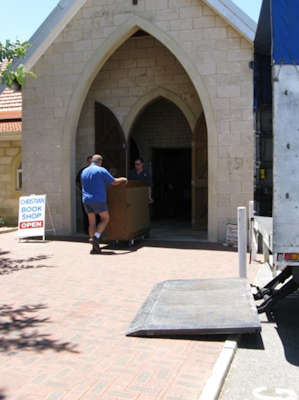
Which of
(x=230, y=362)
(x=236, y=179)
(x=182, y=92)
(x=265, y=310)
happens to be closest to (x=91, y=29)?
(x=182, y=92)

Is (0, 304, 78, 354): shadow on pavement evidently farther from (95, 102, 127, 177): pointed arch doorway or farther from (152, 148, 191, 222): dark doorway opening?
(152, 148, 191, 222): dark doorway opening

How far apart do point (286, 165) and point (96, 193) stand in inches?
222

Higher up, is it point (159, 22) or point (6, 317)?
point (159, 22)

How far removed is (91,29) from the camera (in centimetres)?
1210

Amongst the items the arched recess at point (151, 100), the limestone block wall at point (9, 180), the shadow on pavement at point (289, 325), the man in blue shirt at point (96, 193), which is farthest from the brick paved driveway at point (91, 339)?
the limestone block wall at point (9, 180)

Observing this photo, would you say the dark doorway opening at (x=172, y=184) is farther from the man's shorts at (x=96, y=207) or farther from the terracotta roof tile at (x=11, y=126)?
the man's shorts at (x=96, y=207)

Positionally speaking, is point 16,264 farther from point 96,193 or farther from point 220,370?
point 220,370

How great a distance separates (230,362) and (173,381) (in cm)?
64

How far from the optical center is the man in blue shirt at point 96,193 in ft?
31.8

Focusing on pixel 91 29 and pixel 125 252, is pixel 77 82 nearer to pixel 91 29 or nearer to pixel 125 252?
pixel 91 29

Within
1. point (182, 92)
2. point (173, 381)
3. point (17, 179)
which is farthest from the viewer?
point (17, 179)

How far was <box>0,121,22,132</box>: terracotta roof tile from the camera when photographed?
46.3 feet

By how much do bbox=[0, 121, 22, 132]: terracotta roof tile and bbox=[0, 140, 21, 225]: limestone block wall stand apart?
2.07 ft

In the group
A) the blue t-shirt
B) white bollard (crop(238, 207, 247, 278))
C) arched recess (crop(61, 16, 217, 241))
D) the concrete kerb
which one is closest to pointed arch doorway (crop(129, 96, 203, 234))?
arched recess (crop(61, 16, 217, 241))
